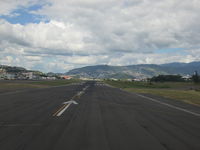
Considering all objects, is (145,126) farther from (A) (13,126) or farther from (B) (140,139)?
(A) (13,126)

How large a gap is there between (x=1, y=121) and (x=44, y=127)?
2820 millimetres

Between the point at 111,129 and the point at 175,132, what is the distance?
2.48m

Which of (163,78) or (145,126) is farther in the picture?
(163,78)

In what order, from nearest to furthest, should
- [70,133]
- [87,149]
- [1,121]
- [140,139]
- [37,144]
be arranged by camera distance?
1. [87,149]
2. [37,144]
3. [140,139]
4. [70,133]
5. [1,121]

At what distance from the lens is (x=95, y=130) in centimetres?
920

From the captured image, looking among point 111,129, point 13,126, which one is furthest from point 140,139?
point 13,126

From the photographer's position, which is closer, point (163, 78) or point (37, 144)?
point (37, 144)

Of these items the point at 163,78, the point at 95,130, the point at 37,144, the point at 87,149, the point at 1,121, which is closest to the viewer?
the point at 87,149

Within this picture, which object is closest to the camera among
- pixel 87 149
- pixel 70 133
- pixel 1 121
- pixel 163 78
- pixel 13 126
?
pixel 87 149

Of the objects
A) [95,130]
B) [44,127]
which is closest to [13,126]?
[44,127]

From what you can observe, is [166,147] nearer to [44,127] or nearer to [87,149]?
[87,149]

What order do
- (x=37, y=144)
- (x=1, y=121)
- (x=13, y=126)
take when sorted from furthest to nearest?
1. (x=1, y=121)
2. (x=13, y=126)
3. (x=37, y=144)

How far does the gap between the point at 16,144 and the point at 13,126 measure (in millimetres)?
2988

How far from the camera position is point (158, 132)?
902 centimetres
